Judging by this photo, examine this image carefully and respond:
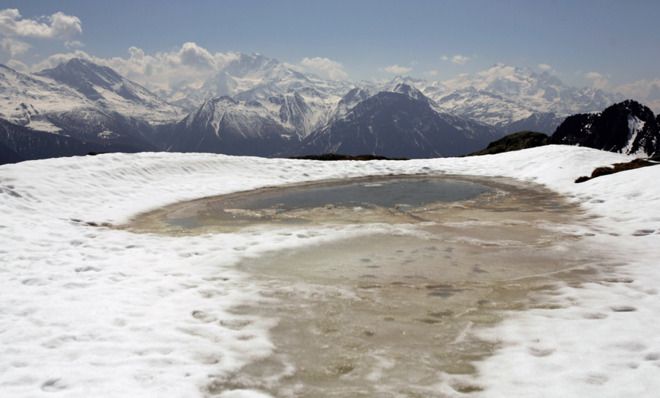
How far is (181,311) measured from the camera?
8516 mm

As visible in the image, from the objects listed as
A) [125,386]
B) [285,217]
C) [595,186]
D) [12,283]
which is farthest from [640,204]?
[12,283]

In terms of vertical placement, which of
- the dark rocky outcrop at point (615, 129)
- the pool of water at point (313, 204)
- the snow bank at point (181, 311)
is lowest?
the snow bank at point (181, 311)

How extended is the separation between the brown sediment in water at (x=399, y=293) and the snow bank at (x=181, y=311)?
453 millimetres

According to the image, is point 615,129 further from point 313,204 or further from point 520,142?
point 313,204

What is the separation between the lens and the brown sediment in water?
6.30 metres

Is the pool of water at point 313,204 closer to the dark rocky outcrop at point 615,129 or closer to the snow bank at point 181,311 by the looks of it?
the snow bank at point 181,311

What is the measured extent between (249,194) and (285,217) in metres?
6.35

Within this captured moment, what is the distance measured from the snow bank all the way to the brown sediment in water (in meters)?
0.45

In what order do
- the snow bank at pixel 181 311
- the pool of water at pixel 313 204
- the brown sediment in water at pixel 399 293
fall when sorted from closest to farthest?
1. the snow bank at pixel 181 311
2. the brown sediment in water at pixel 399 293
3. the pool of water at pixel 313 204

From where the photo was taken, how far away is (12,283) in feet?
32.0

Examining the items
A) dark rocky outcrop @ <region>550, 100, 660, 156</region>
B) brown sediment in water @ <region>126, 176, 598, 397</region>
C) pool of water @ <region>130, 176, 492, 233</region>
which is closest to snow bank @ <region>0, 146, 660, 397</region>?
brown sediment in water @ <region>126, 176, 598, 397</region>

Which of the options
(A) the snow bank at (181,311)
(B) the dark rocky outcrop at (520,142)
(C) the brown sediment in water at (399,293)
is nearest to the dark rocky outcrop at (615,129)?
(B) the dark rocky outcrop at (520,142)

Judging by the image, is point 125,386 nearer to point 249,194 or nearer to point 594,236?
point 594,236

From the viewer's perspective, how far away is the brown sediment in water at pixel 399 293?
6301 mm
